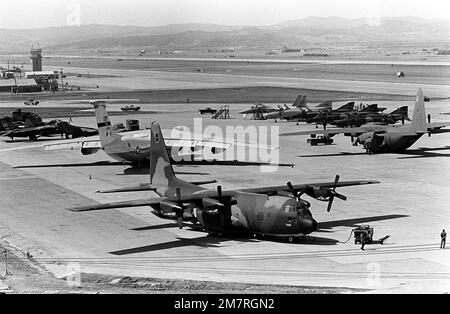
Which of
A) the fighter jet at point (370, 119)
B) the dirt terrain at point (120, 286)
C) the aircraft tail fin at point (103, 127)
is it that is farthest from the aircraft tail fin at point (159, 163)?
the fighter jet at point (370, 119)

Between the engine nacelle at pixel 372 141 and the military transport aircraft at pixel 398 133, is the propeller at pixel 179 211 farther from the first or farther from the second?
the engine nacelle at pixel 372 141

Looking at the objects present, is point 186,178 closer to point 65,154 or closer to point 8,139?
point 65,154

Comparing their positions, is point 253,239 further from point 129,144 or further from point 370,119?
point 370,119

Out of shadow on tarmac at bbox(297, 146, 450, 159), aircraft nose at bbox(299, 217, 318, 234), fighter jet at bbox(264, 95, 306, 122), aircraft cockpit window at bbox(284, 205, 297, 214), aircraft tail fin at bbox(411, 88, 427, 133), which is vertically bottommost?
shadow on tarmac at bbox(297, 146, 450, 159)

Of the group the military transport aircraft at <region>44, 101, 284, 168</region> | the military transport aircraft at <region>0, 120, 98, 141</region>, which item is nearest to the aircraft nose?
the military transport aircraft at <region>44, 101, 284, 168</region>

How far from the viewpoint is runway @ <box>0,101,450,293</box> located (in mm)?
43500

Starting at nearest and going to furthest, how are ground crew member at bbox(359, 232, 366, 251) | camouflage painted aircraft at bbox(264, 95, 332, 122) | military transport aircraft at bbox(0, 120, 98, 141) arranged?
ground crew member at bbox(359, 232, 366, 251) → military transport aircraft at bbox(0, 120, 98, 141) → camouflage painted aircraft at bbox(264, 95, 332, 122)

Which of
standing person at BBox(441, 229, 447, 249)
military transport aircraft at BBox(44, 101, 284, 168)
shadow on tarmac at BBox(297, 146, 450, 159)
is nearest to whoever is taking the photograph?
standing person at BBox(441, 229, 447, 249)

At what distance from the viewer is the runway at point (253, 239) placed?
4350 centimetres

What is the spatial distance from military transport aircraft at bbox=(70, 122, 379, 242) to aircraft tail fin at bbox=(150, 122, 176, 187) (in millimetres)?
1450

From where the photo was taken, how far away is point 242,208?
165ft

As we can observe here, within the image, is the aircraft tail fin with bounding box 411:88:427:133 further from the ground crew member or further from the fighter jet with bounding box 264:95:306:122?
the ground crew member
